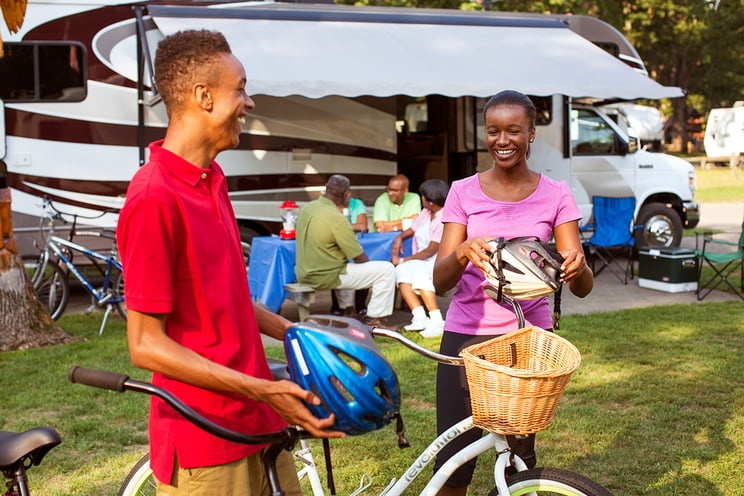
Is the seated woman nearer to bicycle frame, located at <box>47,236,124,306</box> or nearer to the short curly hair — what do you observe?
bicycle frame, located at <box>47,236,124,306</box>

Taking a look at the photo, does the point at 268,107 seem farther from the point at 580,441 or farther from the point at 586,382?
the point at 580,441

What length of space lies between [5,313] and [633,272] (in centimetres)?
734

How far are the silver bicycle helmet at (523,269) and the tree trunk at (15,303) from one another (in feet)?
19.3

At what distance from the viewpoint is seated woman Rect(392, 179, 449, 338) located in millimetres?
7875

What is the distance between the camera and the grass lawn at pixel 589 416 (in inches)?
175

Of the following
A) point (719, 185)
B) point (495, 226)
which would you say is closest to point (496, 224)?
point (495, 226)

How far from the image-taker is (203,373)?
190cm

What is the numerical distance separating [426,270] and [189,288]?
20.3 feet

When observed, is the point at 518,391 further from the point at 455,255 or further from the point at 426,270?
the point at 426,270

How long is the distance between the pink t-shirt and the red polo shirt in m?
1.08

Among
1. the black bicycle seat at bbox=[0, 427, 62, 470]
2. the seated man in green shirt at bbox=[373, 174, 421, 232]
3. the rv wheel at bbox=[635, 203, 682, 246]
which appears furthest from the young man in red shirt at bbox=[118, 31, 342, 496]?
the rv wheel at bbox=[635, 203, 682, 246]

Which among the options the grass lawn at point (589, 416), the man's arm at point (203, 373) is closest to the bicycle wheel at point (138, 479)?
the man's arm at point (203, 373)

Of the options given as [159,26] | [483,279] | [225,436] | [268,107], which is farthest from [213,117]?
[268,107]

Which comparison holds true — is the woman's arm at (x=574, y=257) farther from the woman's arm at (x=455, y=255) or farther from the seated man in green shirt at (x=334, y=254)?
the seated man in green shirt at (x=334, y=254)
